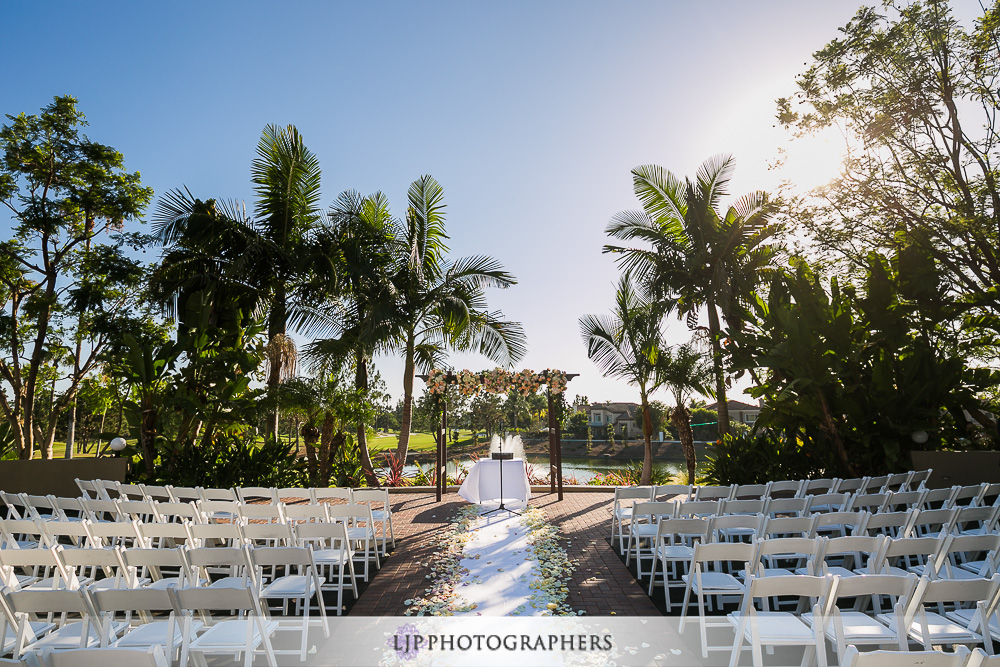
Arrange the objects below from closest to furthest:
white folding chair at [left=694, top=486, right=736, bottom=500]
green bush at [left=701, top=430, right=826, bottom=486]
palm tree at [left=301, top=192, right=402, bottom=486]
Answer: white folding chair at [left=694, top=486, right=736, bottom=500]
green bush at [left=701, top=430, right=826, bottom=486]
palm tree at [left=301, top=192, right=402, bottom=486]

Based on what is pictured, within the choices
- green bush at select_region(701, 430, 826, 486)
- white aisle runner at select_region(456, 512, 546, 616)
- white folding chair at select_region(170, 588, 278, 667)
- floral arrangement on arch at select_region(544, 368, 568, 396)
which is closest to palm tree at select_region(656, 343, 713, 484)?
green bush at select_region(701, 430, 826, 486)

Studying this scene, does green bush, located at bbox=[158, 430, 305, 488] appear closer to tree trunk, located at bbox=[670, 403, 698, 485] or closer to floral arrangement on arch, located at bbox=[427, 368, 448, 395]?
floral arrangement on arch, located at bbox=[427, 368, 448, 395]

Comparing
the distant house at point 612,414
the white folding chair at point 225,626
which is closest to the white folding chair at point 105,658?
the white folding chair at point 225,626

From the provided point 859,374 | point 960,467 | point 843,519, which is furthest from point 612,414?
point 843,519

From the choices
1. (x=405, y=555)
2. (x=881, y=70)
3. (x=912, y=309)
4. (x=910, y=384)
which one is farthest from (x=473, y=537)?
(x=881, y=70)

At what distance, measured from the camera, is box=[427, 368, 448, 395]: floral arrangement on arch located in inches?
461

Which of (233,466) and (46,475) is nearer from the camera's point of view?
(46,475)

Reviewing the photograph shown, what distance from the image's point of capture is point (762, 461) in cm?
1058

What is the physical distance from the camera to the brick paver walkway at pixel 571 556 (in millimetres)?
4918

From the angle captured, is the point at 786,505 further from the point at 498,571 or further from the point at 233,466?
the point at 233,466

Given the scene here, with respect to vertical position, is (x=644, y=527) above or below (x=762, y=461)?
below

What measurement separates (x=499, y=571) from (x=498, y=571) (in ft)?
0.04

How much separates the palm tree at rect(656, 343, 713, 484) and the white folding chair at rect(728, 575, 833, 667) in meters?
9.76

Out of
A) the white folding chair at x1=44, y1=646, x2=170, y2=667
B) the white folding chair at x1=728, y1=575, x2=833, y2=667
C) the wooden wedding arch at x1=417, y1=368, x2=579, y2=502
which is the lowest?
the white folding chair at x1=728, y1=575, x2=833, y2=667
